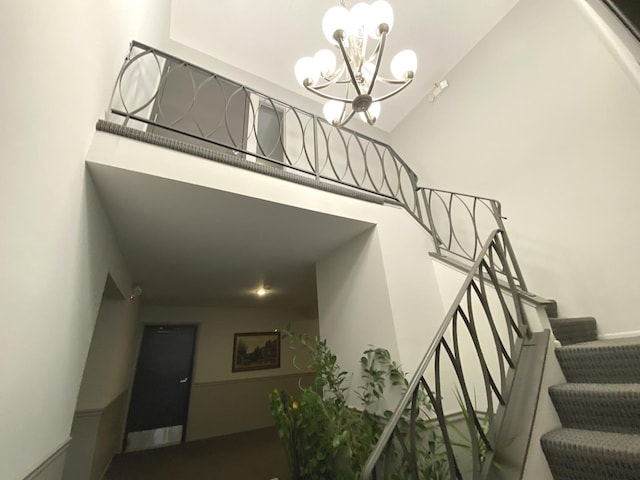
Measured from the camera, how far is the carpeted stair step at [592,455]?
1.01 metres

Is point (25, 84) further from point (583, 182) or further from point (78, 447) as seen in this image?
point (583, 182)

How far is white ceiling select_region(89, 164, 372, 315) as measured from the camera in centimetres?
168

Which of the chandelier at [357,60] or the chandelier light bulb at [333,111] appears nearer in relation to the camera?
the chandelier at [357,60]

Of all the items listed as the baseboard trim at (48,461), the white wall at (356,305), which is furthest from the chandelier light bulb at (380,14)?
the baseboard trim at (48,461)

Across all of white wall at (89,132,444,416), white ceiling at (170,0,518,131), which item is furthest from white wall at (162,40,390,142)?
white wall at (89,132,444,416)

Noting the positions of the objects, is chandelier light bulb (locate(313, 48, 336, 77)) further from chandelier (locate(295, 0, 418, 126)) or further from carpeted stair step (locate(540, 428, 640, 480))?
carpeted stair step (locate(540, 428, 640, 480))

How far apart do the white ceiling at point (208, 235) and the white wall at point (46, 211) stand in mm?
262

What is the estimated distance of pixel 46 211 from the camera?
1.03 meters

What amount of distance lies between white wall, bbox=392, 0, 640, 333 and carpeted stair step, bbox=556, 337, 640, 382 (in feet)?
2.86

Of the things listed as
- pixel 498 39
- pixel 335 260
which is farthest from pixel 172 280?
pixel 498 39

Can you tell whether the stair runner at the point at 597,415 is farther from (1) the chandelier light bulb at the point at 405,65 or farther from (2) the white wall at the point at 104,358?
(2) the white wall at the point at 104,358

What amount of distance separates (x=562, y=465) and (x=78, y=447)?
3767 mm

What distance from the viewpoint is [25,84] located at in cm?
83

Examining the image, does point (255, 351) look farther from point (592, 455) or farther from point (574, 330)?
point (592, 455)
